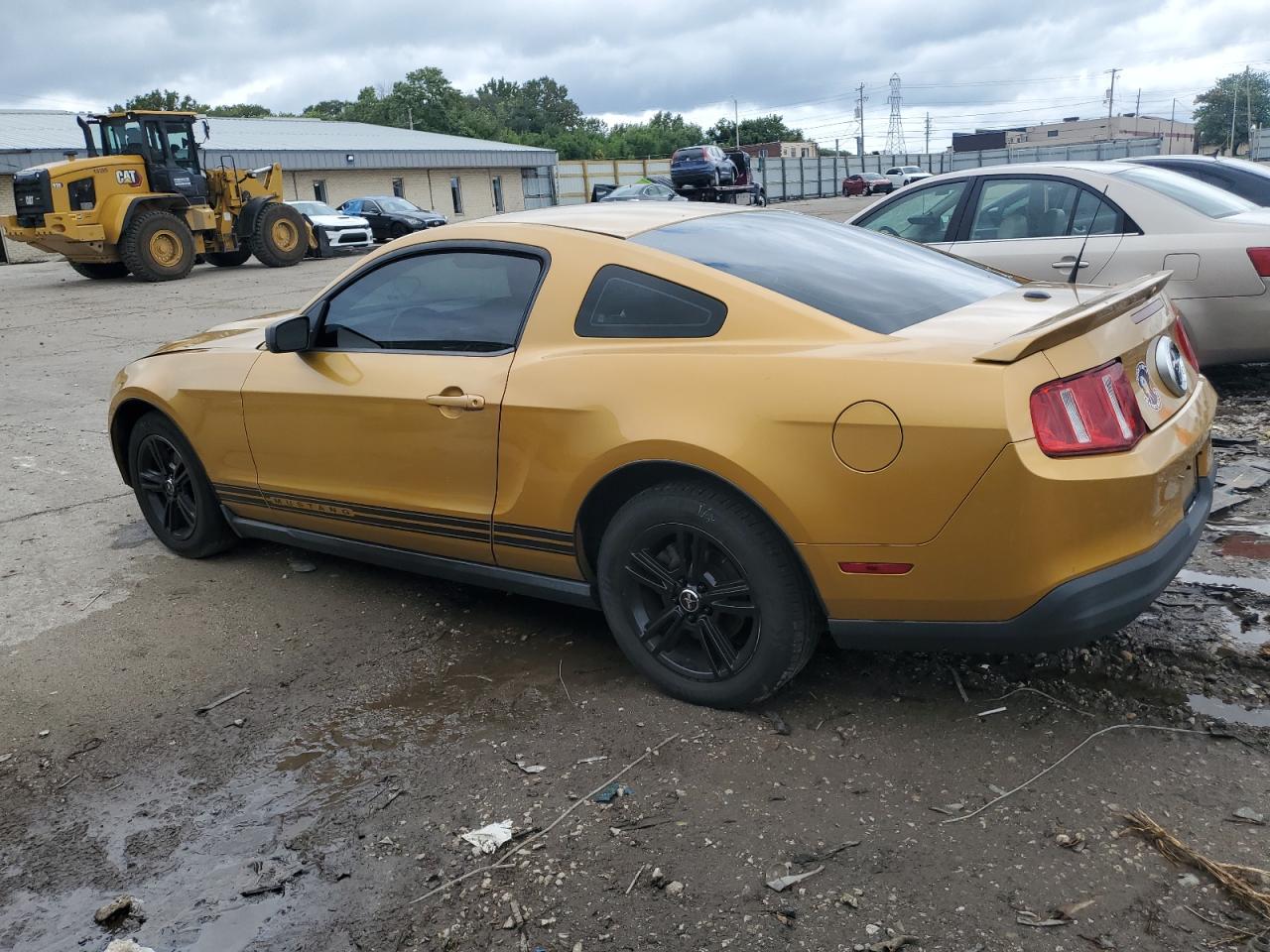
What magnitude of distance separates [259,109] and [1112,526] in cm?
9580

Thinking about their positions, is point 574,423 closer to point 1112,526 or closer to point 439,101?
point 1112,526

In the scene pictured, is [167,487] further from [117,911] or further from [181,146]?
[181,146]

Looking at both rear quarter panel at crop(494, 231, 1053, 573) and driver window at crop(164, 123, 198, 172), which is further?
driver window at crop(164, 123, 198, 172)

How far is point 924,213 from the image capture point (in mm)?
7453

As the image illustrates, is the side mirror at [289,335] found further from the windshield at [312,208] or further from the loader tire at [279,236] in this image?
the windshield at [312,208]

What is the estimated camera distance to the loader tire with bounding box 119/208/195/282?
1953 cm

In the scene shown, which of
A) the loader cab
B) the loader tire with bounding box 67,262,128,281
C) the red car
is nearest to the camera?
the loader cab

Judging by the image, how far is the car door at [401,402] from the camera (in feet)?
12.2

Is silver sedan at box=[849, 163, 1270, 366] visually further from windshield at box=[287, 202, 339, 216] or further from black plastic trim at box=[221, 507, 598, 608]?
windshield at box=[287, 202, 339, 216]

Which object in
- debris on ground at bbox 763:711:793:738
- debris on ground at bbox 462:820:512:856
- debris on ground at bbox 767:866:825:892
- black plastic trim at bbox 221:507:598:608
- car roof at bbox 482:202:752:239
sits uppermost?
car roof at bbox 482:202:752:239

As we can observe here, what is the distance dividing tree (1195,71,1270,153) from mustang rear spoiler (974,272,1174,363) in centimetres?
11735

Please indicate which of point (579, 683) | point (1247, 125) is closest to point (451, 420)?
point (579, 683)

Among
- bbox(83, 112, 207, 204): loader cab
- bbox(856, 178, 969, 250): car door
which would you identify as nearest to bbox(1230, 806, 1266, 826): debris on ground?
bbox(856, 178, 969, 250): car door

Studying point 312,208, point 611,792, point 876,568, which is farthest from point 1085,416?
point 312,208
